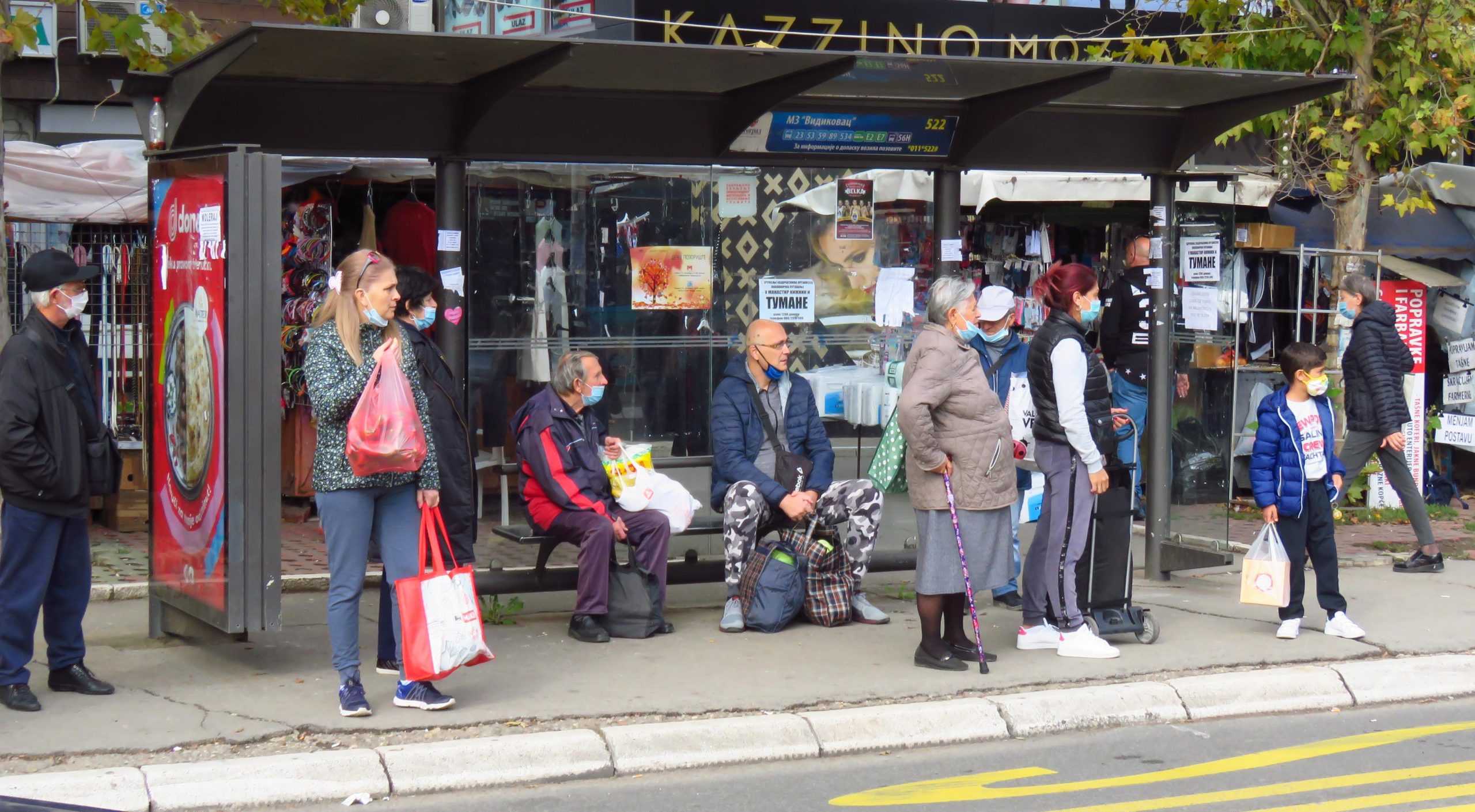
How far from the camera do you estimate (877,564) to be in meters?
8.66

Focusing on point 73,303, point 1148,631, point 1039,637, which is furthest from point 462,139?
point 1148,631

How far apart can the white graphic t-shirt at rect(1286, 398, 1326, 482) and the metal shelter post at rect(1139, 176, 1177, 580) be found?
1421mm

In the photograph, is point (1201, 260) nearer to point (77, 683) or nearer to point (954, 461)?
point (954, 461)

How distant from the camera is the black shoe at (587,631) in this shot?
23.9ft

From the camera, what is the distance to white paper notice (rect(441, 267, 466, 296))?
7559 mm

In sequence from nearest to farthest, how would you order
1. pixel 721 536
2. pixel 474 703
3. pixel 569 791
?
1. pixel 569 791
2. pixel 474 703
3. pixel 721 536

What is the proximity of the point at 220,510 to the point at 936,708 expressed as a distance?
10.3ft

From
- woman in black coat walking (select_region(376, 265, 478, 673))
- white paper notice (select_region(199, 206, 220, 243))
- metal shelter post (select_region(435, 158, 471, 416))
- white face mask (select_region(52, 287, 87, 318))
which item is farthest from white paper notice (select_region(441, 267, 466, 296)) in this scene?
white face mask (select_region(52, 287, 87, 318))

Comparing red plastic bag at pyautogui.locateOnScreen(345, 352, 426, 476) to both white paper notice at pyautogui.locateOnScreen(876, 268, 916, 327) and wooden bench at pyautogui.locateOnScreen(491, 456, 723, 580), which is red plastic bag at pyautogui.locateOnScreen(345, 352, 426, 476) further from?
white paper notice at pyautogui.locateOnScreen(876, 268, 916, 327)

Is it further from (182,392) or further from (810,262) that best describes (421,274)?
(810,262)

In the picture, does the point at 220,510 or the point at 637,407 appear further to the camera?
the point at 637,407

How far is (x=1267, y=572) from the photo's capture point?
740cm

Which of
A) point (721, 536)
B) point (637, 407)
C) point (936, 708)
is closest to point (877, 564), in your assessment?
point (721, 536)

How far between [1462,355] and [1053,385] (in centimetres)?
742
